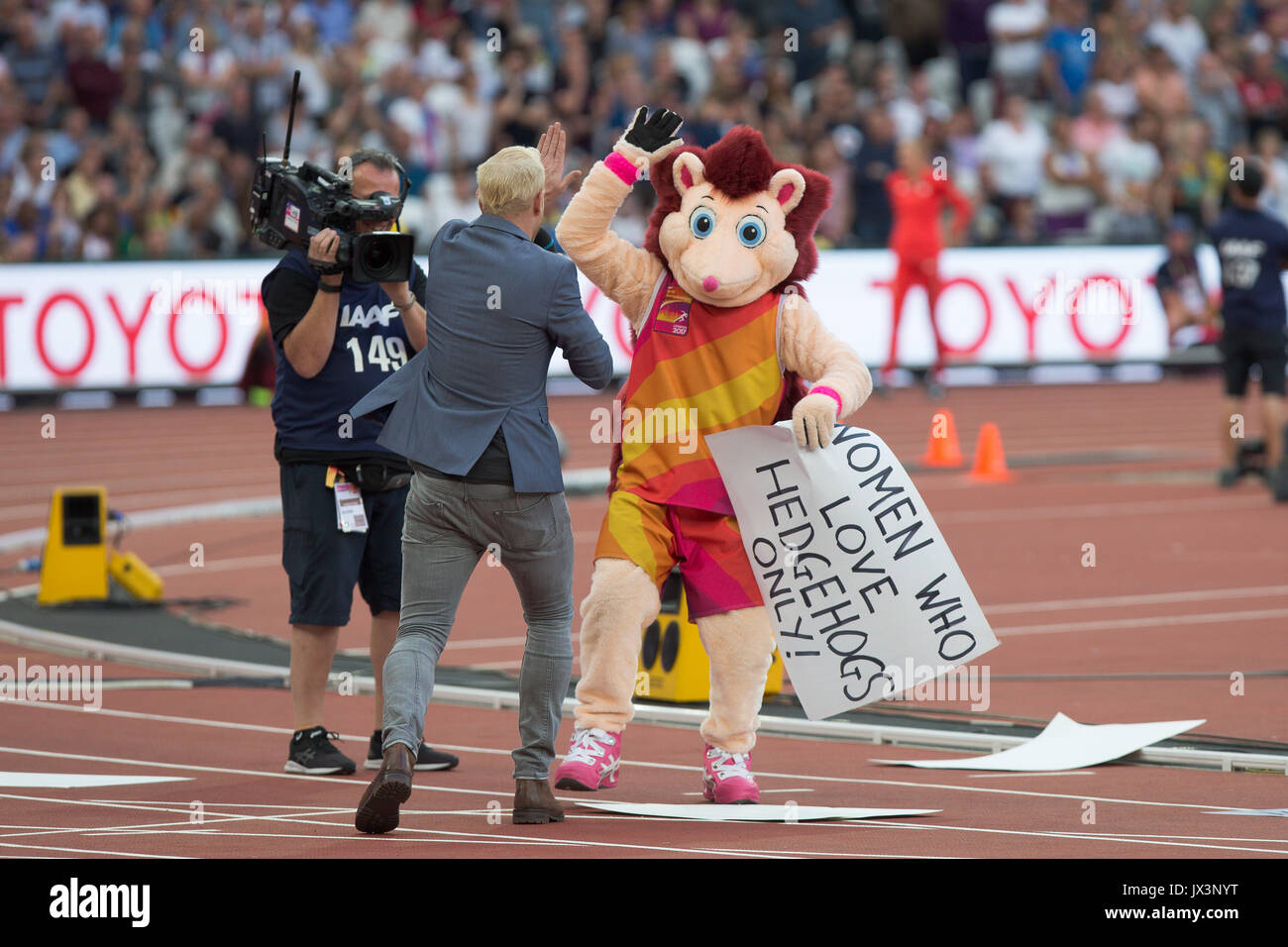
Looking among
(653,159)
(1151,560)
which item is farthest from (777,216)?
(1151,560)

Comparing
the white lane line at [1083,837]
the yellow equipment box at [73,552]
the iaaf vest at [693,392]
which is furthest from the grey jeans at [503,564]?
the yellow equipment box at [73,552]

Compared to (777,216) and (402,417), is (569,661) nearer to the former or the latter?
(402,417)

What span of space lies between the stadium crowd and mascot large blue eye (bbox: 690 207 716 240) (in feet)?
51.8

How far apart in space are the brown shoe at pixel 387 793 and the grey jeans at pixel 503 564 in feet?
0.78

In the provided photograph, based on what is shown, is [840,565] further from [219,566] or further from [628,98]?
[628,98]

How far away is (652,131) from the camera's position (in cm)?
712

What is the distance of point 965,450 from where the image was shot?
1827 centimetres

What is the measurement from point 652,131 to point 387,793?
2.42 meters

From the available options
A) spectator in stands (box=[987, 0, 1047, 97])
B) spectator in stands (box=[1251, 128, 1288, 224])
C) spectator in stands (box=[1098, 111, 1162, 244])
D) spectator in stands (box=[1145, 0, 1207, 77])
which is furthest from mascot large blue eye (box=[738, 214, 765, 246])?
spectator in stands (box=[1145, 0, 1207, 77])

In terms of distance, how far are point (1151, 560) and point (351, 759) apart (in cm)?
642

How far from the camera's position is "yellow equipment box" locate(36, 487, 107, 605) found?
37.6 feet

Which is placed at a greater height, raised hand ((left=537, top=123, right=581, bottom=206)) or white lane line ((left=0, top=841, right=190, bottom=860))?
raised hand ((left=537, top=123, right=581, bottom=206))

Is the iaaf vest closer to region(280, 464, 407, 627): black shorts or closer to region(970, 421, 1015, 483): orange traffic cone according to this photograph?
region(280, 464, 407, 627): black shorts

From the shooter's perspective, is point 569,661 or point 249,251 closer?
point 569,661
